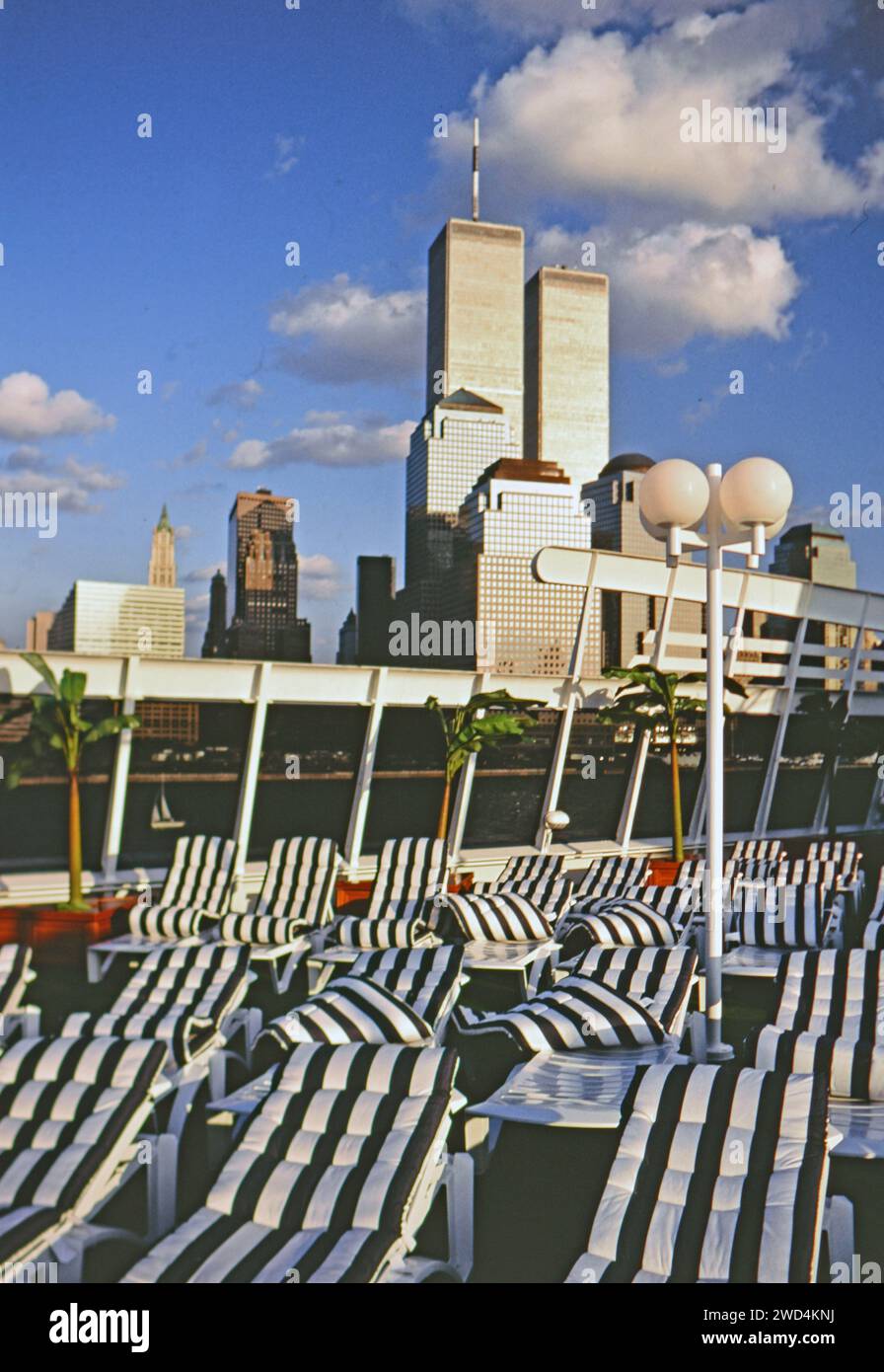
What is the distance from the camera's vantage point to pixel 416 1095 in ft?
11.9

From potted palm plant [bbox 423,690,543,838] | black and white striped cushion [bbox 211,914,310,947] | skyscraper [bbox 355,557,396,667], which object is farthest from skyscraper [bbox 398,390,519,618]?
black and white striped cushion [bbox 211,914,310,947]

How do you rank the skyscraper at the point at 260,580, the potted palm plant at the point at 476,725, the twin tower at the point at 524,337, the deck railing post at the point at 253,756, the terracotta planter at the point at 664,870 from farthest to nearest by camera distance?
the twin tower at the point at 524,337 → the skyscraper at the point at 260,580 → the terracotta planter at the point at 664,870 → the potted palm plant at the point at 476,725 → the deck railing post at the point at 253,756

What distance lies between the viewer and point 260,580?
49000 millimetres

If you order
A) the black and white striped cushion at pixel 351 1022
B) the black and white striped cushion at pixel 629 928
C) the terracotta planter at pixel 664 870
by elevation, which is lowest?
the terracotta planter at pixel 664 870

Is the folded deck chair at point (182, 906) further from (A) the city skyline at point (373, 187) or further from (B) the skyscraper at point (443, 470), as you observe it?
(B) the skyscraper at point (443, 470)

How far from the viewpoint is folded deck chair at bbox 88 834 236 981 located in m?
7.96

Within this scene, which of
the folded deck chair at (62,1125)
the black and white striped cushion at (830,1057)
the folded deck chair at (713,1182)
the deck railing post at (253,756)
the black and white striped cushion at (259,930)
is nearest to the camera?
the folded deck chair at (713,1182)

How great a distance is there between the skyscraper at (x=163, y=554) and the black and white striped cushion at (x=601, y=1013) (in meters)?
34.4

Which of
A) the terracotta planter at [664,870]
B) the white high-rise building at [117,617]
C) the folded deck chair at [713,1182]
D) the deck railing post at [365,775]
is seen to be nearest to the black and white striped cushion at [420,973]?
the folded deck chair at [713,1182]

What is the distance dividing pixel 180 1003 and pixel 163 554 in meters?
53.8

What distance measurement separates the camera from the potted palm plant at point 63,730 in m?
9.35

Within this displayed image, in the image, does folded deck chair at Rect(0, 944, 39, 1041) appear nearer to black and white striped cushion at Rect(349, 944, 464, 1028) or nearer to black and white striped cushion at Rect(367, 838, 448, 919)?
black and white striped cushion at Rect(349, 944, 464, 1028)

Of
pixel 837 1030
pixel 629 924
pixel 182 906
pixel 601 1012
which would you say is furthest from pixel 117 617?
pixel 837 1030

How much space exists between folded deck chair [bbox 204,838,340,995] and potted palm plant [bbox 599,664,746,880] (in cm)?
510
